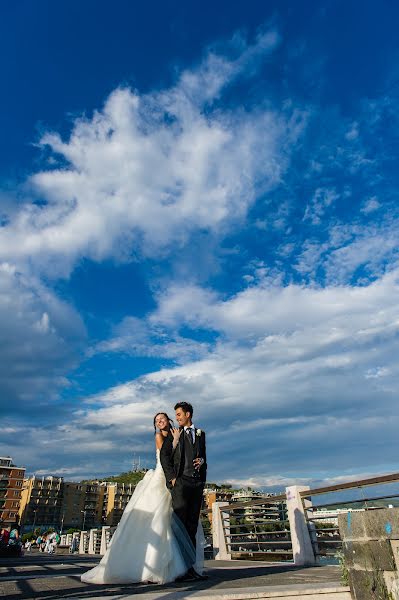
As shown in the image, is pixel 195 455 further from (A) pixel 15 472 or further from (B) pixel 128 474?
(B) pixel 128 474

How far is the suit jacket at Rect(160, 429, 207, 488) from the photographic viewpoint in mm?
4637

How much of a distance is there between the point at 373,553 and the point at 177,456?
2347mm

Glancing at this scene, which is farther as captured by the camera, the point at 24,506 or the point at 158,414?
the point at 24,506

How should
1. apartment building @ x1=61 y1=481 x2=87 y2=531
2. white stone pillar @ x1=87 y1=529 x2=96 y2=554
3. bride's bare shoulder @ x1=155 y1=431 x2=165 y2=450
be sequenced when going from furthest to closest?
apartment building @ x1=61 y1=481 x2=87 y2=531 → white stone pillar @ x1=87 y1=529 x2=96 y2=554 → bride's bare shoulder @ x1=155 y1=431 x2=165 y2=450

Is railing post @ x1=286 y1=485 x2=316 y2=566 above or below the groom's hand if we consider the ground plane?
below

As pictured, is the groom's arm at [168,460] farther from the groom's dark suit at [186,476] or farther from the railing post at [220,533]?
the railing post at [220,533]

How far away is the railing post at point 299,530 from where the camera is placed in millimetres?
6461

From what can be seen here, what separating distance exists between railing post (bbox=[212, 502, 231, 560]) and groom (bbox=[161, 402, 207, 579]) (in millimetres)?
5019

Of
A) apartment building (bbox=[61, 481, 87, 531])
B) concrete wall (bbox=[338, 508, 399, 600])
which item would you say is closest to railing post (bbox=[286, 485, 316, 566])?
concrete wall (bbox=[338, 508, 399, 600])

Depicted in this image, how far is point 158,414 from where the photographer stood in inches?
203

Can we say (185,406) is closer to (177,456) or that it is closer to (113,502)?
(177,456)

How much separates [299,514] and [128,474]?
634 ft

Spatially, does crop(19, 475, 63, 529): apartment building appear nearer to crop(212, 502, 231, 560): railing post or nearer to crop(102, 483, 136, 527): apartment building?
crop(102, 483, 136, 527): apartment building

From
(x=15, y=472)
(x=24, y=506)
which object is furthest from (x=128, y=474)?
(x=15, y=472)
